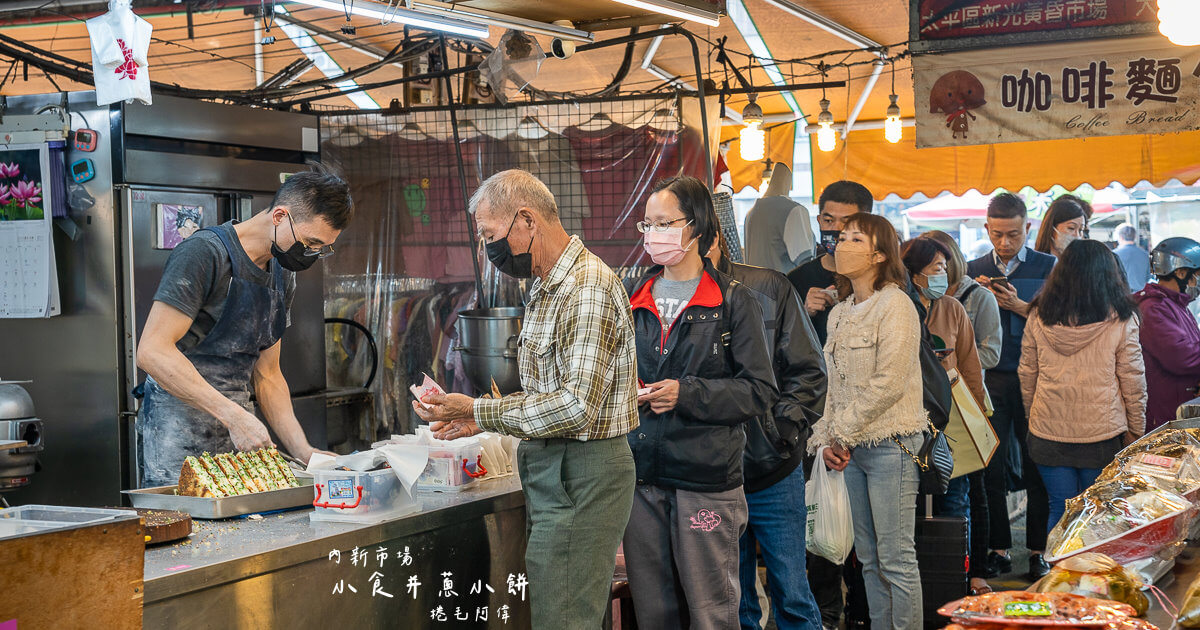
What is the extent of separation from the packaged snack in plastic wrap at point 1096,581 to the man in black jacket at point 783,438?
1.37m

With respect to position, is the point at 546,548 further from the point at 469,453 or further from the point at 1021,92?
the point at 1021,92

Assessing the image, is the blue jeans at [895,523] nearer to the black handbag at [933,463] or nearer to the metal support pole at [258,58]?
the black handbag at [933,463]

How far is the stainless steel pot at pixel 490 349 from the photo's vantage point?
5.00m

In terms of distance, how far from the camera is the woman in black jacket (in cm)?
314

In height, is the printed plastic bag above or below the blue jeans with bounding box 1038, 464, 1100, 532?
above

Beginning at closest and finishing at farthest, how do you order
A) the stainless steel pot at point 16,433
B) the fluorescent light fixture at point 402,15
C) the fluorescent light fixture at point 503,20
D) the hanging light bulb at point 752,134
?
the fluorescent light fixture at point 402,15 < the fluorescent light fixture at point 503,20 < the stainless steel pot at point 16,433 < the hanging light bulb at point 752,134

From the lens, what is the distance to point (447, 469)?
3.37 metres

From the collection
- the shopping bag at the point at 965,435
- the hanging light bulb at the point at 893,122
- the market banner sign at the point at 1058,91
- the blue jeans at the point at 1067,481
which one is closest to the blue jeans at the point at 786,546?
the shopping bag at the point at 965,435

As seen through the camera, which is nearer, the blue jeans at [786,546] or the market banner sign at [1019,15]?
the blue jeans at [786,546]

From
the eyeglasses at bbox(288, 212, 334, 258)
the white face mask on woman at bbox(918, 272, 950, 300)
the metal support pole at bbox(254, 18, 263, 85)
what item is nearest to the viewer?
the eyeglasses at bbox(288, 212, 334, 258)

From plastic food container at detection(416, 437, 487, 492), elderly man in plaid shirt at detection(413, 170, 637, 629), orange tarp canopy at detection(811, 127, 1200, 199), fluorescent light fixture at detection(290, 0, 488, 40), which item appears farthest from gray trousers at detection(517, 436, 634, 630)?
orange tarp canopy at detection(811, 127, 1200, 199)

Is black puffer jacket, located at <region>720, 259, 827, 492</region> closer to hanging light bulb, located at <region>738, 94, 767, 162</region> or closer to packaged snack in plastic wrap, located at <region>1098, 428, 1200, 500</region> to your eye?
packaged snack in plastic wrap, located at <region>1098, 428, 1200, 500</region>

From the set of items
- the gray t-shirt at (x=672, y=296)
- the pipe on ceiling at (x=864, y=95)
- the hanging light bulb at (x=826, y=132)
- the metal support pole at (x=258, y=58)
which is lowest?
the gray t-shirt at (x=672, y=296)

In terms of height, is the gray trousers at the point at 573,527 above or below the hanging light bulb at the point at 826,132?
below
